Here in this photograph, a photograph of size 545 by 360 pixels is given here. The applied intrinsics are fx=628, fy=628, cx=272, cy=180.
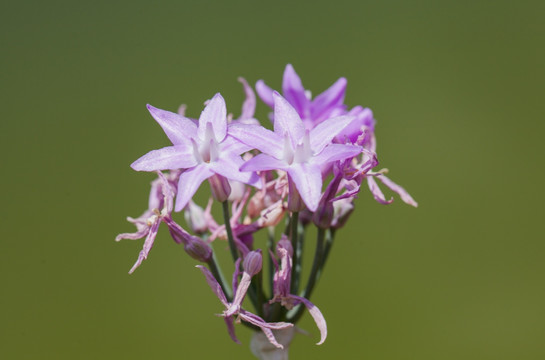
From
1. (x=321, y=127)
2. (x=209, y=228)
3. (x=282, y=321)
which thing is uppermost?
(x=321, y=127)

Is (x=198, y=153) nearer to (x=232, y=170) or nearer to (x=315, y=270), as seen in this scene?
(x=232, y=170)

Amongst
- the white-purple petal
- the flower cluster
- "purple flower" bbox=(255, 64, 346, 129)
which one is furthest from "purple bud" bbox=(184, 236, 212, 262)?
"purple flower" bbox=(255, 64, 346, 129)

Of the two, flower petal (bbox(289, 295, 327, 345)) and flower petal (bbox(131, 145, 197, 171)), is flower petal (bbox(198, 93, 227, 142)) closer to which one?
flower petal (bbox(131, 145, 197, 171))

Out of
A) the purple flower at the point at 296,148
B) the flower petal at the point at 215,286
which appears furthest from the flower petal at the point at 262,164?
the flower petal at the point at 215,286

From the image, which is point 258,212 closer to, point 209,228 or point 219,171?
point 209,228

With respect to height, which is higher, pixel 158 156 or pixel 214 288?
pixel 158 156

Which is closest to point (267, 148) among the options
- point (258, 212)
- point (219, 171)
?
point (219, 171)
